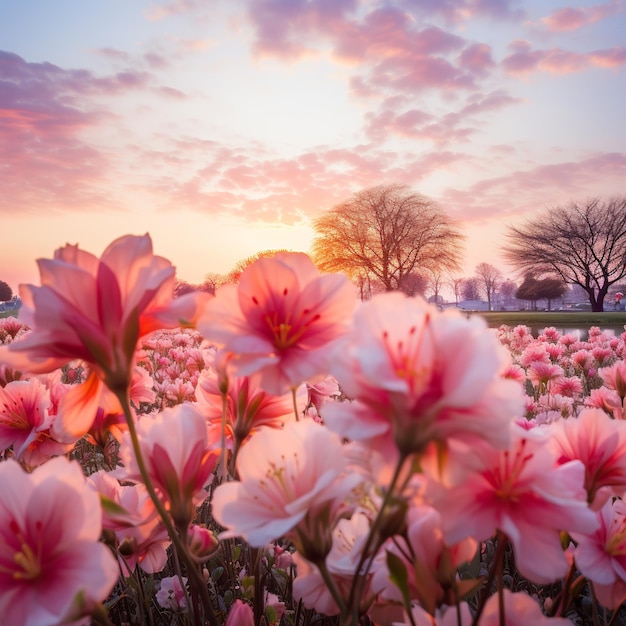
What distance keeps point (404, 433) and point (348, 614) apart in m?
0.28

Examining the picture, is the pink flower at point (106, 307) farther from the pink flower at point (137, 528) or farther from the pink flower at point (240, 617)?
the pink flower at point (240, 617)

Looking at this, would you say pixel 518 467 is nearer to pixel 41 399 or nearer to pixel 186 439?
pixel 186 439

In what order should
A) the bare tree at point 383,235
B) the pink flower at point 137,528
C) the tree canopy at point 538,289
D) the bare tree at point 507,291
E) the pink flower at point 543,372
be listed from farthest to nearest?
the bare tree at point 507,291
the tree canopy at point 538,289
the bare tree at point 383,235
the pink flower at point 543,372
the pink flower at point 137,528

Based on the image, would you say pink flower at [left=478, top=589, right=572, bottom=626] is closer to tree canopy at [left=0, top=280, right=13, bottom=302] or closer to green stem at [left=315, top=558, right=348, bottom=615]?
green stem at [left=315, top=558, right=348, bottom=615]

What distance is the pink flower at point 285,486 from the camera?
2.43 ft

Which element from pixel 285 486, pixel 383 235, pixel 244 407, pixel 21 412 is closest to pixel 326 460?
pixel 285 486

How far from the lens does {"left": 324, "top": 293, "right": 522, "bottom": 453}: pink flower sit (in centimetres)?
61

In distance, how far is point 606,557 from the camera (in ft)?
3.07

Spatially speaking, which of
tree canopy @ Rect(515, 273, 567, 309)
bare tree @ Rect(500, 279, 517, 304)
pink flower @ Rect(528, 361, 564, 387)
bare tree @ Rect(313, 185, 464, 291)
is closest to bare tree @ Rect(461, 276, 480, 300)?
bare tree @ Rect(500, 279, 517, 304)

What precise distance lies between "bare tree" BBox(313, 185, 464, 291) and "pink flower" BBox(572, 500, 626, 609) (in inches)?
1533

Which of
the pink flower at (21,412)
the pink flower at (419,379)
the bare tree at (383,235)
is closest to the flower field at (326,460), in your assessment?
the pink flower at (419,379)

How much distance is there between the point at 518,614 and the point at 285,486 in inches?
16.0

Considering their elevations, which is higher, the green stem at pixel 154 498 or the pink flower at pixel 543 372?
the green stem at pixel 154 498

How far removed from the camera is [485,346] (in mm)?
626
